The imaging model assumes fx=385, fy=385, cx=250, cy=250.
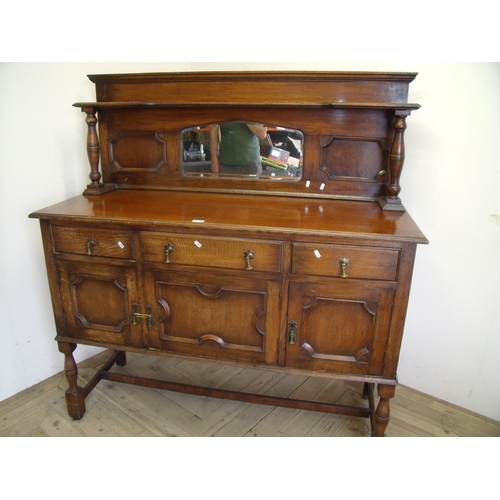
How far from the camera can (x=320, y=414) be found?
2.13 meters

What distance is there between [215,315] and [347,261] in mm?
634

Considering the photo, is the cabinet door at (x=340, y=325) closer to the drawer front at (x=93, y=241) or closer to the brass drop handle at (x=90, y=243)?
the drawer front at (x=93, y=241)

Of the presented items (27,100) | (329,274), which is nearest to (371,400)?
(329,274)

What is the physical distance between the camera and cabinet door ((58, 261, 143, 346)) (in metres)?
1.78

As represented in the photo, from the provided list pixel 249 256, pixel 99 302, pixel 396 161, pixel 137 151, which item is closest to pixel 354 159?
pixel 396 161

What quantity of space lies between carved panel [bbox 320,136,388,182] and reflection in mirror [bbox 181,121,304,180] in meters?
0.14

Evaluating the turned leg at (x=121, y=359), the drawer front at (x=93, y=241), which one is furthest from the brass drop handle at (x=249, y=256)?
the turned leg at (x=121, y=359)

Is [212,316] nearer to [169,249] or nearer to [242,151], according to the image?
[169,249]

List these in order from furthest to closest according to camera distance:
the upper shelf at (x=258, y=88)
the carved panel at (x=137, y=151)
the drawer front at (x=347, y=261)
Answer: the carved panel at (x=137, y=151), the upper shelf at (x=258, y=88), the drawer front at (x=347, y=261)

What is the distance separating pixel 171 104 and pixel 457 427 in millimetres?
2257

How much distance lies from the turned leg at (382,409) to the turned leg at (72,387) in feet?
4.95

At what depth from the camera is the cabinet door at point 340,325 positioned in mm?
1569

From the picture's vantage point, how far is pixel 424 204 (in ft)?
6.77

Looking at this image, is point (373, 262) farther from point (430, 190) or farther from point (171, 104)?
point (171, 104)
